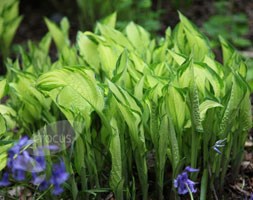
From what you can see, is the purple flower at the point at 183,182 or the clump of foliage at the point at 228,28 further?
the clump of foliage at the point at 228,28

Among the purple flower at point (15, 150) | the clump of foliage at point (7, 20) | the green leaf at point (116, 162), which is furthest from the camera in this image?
the clump of foliage at point (7, 20)

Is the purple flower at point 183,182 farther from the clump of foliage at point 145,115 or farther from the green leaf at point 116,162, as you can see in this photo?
→ the green leaf at point 116,162

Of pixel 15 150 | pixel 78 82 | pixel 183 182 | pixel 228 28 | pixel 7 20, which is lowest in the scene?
pixel 183 182

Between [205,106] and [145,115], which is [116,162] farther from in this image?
[205,106]

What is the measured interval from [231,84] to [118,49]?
0.52 metres

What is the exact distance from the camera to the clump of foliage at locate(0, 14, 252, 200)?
1.71 meters

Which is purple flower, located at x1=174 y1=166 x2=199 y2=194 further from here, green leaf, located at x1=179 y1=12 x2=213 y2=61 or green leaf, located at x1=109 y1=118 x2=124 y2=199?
green leaf, located at x1=179 y1=12 x2=213 y2=61

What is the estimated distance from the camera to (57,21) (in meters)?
3.98

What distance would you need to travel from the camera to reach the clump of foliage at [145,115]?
1710 millimetres

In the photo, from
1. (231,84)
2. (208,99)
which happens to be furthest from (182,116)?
(231,84)

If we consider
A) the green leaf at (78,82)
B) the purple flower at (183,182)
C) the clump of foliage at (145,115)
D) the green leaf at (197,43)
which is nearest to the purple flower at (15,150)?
the clump of foliage at (145,115)

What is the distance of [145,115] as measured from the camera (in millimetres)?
1794

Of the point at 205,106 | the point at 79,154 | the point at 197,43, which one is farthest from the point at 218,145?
the point at 197,43

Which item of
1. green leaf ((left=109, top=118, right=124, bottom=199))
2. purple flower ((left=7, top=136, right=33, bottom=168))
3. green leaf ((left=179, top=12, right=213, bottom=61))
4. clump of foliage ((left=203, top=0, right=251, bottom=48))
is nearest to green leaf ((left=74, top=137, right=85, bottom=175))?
green leaf ((left=109, top=118, right=124, bottom=199))
